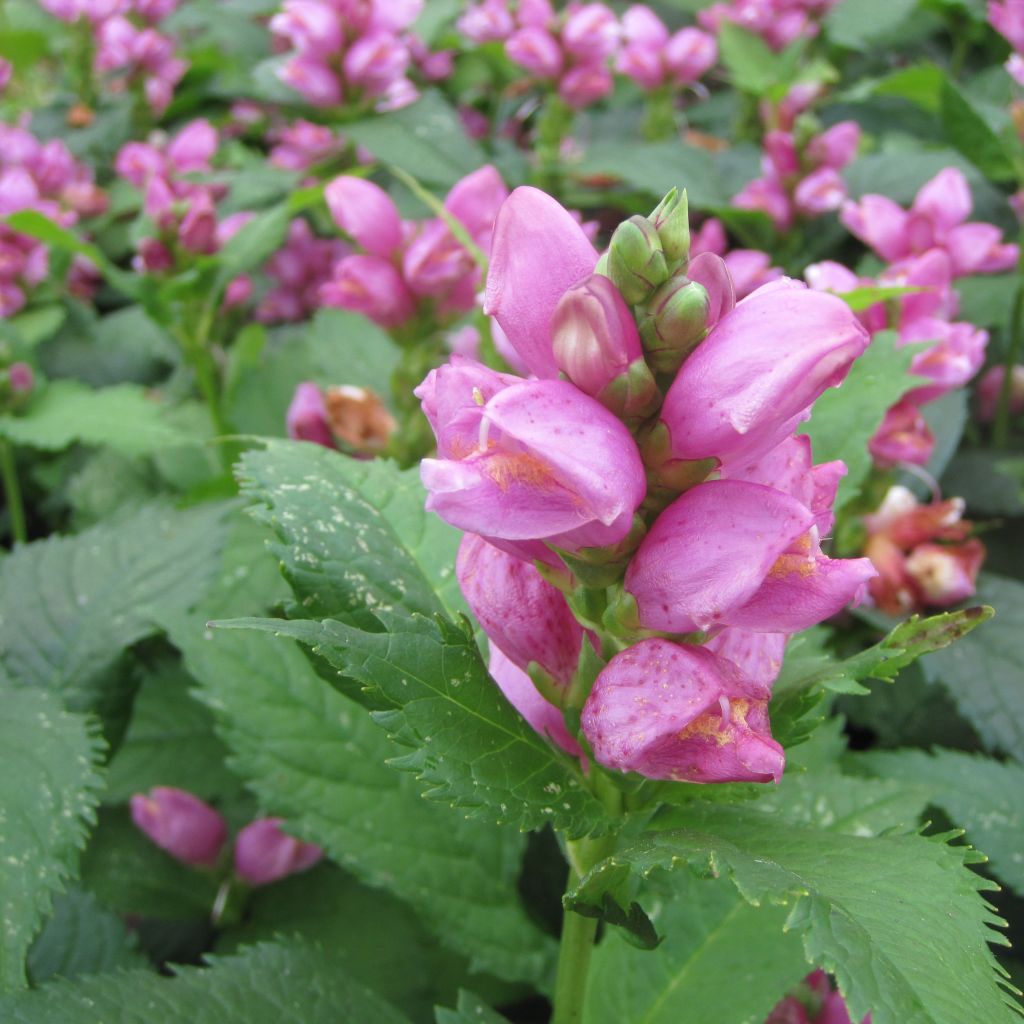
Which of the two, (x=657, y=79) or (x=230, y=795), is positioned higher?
(x=657, y=79)

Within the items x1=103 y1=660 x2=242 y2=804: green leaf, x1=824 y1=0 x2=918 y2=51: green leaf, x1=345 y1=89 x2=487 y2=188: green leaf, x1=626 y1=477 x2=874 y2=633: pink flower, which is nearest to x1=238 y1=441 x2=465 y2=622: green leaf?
x1=626 y1=477 x2=874 y2=633: pink flower

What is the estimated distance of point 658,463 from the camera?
1.79ft

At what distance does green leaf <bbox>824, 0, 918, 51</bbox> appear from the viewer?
2.17 meters

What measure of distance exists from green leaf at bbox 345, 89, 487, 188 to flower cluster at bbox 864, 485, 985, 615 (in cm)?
93

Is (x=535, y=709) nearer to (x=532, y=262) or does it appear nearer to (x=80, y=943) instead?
(x=532, y=262)

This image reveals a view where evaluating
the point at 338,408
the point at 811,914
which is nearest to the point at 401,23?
the point at 338,408

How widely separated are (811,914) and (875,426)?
53 cm

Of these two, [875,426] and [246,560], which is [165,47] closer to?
[246,560]

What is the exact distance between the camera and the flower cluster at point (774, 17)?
7.54ft

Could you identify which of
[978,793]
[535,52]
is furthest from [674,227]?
[535,52]

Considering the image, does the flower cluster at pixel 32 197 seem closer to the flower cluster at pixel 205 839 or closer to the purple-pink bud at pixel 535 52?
the purple-pink bud at pixel 535 52

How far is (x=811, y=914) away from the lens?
46 cm

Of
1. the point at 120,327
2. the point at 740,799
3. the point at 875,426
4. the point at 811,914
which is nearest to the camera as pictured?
the point at 811,914

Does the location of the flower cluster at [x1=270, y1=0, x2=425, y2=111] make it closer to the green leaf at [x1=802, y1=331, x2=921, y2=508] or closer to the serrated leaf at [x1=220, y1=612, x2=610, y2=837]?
the green leaf at [x1=802, y1=331, x2=921, y2=508]
